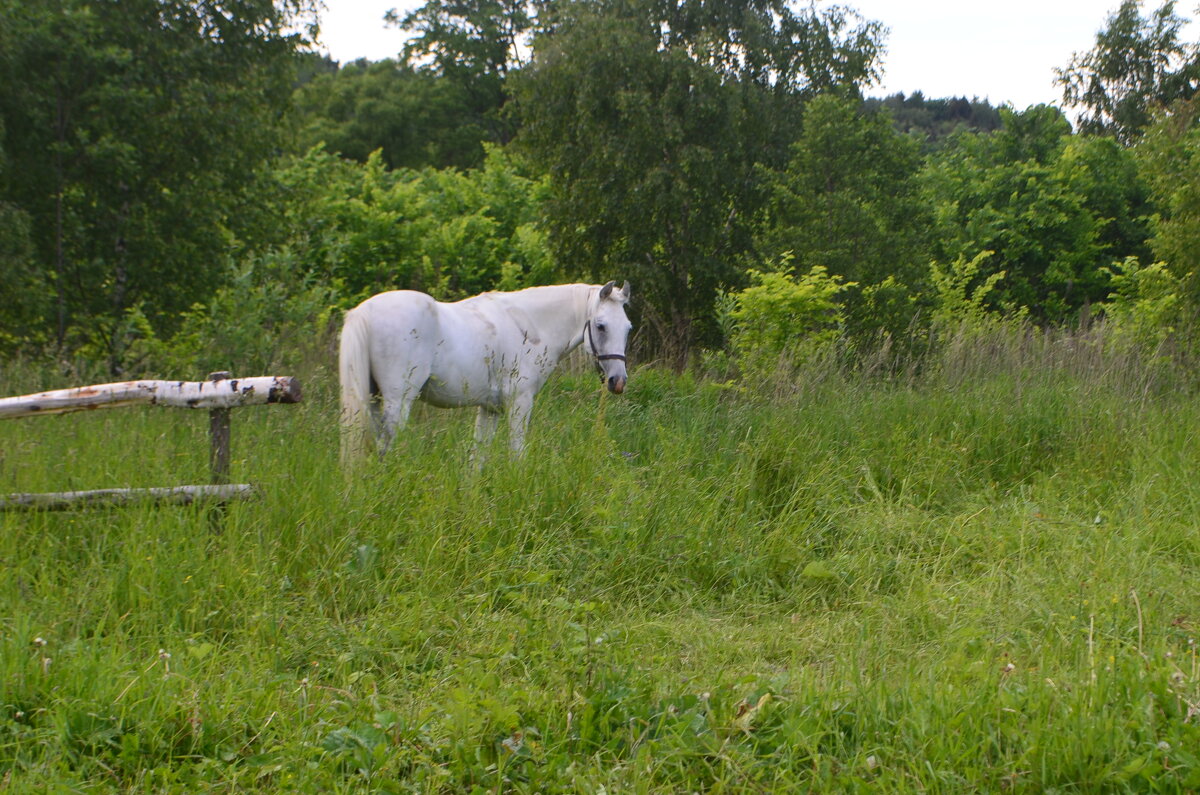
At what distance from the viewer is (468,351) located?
693cm

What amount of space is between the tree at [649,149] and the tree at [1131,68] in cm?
2352

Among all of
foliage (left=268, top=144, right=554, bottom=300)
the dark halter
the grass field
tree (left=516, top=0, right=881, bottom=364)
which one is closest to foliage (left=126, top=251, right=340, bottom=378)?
the dark halter

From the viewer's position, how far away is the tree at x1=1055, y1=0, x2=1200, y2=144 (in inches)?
1407

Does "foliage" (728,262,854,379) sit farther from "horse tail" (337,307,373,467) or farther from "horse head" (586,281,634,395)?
"horse tail" (337,307,373,467)

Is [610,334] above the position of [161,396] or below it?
above

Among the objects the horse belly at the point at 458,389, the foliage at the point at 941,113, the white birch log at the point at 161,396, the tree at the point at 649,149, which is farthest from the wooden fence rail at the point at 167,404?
the foliage at the point at 941,113

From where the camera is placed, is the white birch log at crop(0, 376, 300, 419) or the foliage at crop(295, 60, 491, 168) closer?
the white birch log at crop(0, 376, 300, 419)

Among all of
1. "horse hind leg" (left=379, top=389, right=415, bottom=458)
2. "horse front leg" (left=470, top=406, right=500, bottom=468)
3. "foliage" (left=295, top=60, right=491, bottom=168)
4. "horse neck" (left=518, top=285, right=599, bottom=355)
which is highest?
"foliage" (left=295, top=60, right=491, bottom=168)

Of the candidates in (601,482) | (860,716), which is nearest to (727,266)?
(601,482)

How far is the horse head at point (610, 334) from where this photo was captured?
7.37 m

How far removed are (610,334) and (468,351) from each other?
1082 millimetres

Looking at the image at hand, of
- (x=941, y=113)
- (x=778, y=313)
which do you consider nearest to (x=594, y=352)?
(x=778, y=313)

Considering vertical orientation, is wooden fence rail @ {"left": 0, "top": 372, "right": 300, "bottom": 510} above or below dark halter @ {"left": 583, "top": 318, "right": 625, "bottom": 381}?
below

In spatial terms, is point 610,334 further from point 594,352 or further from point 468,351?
point 468,351
